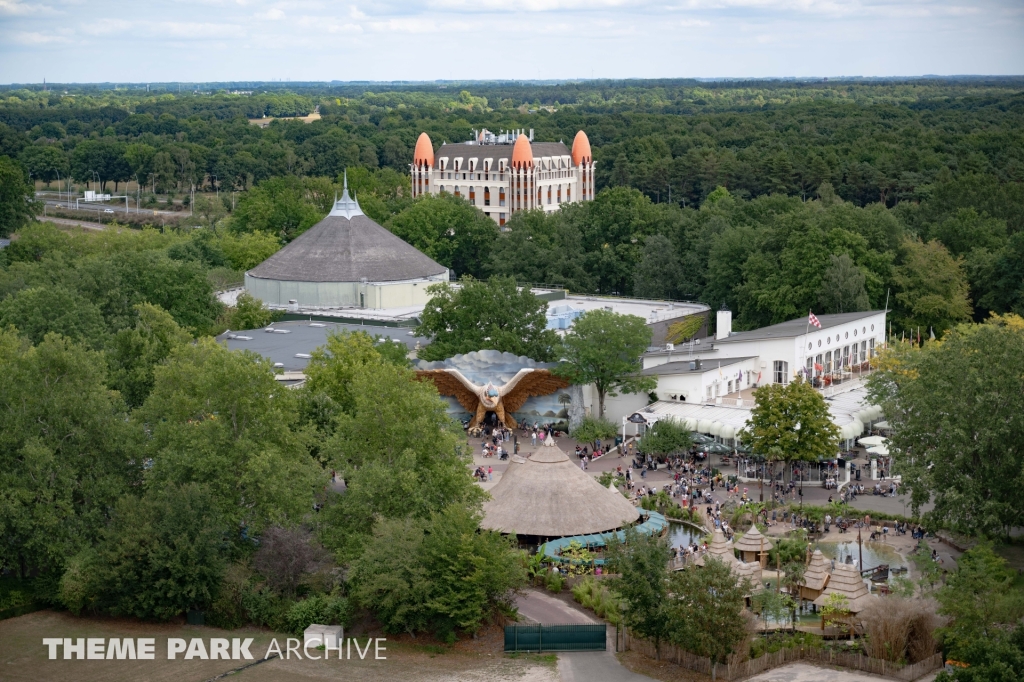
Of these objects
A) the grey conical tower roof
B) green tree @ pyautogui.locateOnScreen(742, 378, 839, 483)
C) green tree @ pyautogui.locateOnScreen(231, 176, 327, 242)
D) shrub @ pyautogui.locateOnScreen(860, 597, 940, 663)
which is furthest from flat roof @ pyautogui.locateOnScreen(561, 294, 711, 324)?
shrub @ pyautogui.locateOnScreen(860, 597, 940, 663)

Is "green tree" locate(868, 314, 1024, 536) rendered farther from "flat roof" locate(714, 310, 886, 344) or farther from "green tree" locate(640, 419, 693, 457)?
"flat roof" locate(714, 310, 886, 344)

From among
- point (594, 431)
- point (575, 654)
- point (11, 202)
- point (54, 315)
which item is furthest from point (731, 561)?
point (11, 202)

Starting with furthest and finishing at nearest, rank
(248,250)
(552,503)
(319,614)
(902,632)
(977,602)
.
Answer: (248,250), (552,503), (319,614), (902,632), (977,602)

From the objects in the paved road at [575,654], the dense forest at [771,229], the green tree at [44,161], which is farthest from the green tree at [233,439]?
the green tree at [44,161]

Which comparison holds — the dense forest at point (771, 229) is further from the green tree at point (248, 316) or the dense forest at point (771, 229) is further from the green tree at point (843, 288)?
the green tree at point (248, 316)

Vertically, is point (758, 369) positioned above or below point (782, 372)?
above

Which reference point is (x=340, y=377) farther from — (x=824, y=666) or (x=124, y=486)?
(x=824, y=666)

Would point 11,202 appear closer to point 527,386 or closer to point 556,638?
point 527,386

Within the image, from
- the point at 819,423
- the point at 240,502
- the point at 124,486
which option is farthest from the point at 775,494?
the point at 124,486
